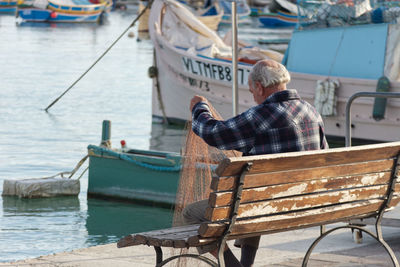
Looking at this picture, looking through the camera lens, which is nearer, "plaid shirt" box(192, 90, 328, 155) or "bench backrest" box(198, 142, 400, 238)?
"bench backrest" box(198, 142, 400, 238)

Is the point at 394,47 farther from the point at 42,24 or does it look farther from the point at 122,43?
the point at 42,24

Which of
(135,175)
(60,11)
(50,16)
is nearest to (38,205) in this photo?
(135,175)

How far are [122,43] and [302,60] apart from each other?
31.9 metres

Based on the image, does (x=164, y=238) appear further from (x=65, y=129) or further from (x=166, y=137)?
(x=65, y=129)

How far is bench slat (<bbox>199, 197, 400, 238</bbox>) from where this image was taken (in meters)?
4.15

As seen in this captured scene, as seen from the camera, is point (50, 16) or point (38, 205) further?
point (50, 16)

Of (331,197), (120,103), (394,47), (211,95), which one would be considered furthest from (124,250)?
(120,103)

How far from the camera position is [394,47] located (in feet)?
49.3

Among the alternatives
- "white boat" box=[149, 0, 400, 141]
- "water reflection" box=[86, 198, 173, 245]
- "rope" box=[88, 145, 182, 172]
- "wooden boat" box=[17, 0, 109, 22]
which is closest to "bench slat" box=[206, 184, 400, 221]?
"water reflection" box=[86, 198, 173, 245]

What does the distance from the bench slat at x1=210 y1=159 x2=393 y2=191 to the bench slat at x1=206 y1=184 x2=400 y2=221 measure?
4.1 inches

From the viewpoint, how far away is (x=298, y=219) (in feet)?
14.6

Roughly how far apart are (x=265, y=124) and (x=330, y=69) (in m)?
11.8

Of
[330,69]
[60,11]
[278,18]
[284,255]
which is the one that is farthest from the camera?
[278,18]

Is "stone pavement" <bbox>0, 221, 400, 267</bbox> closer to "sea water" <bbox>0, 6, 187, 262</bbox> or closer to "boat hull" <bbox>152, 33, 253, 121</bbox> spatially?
"sea water" <bbox>0, 6, 187, 262</bbox>
